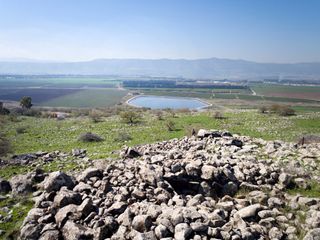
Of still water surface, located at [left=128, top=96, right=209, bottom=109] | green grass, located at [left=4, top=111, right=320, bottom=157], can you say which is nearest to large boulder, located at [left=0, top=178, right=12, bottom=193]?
green grass, located at [left=4, top=111, right=320, bottom=157]

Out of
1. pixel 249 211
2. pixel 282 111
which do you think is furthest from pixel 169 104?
pixel 249 211

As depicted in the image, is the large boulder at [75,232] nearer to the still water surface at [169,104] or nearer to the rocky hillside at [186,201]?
the rocky hillside at [186,201]

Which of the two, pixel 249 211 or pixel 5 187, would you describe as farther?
pixel 5 187

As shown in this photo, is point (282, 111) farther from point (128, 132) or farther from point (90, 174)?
point (90, 174)

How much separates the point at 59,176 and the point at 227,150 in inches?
417

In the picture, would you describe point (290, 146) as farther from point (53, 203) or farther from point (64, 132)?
point (64, 132)

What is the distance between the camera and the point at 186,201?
1189 centimetres

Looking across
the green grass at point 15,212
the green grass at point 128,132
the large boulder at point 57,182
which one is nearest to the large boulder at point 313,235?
the large boulder at point 57,182

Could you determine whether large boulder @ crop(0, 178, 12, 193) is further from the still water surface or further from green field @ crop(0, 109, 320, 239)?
the still water surface

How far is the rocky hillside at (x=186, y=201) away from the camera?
10.0 meters

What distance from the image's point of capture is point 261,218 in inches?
437

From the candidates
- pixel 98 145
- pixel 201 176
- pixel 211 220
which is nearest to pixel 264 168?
pixel 201 176

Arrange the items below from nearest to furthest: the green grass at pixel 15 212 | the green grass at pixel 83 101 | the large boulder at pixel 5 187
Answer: the green grass at pixel 15 212, the large boulder at pixel 5 187, the green grass at pixel 83 101

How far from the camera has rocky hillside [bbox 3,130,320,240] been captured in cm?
1000
